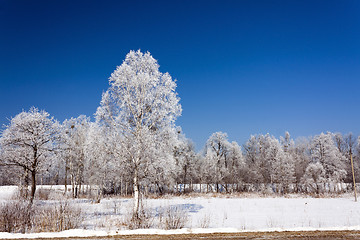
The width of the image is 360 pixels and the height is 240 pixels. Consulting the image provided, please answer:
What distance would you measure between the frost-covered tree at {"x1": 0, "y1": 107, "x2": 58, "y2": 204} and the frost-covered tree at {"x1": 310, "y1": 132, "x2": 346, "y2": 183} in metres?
47.2

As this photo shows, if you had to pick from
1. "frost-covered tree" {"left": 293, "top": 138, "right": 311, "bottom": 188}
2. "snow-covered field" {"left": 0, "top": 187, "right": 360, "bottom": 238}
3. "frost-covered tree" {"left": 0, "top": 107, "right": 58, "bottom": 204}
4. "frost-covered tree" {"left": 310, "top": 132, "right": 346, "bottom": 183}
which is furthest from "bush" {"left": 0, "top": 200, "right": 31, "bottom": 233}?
"frost-covered tree" {"left": 293, "top": 138, "right": 311, "bottom": 188}

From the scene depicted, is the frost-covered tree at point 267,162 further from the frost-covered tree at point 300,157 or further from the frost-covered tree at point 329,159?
the frost-covered tree at point 329,159

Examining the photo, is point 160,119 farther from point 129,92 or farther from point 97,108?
point 97,108

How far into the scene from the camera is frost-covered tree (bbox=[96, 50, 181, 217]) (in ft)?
51.9

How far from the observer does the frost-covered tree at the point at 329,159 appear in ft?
157

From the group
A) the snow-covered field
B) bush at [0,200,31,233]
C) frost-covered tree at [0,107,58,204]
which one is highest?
frost-covered tree at [0,107,58,204]

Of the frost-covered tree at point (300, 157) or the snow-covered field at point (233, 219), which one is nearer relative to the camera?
the snow-covered field at point (233, 219)

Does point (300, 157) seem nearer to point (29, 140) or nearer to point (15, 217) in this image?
point (29, 140)

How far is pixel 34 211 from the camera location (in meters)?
12.8

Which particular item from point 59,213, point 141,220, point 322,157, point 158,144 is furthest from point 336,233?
point 322,157

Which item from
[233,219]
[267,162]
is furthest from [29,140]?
[267,162]

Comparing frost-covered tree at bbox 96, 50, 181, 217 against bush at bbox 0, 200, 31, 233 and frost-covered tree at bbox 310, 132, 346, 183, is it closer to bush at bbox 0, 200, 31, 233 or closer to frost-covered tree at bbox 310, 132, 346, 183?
bush at bbox 0, 200, 31, 233

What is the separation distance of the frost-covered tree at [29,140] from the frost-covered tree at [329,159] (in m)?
47.2

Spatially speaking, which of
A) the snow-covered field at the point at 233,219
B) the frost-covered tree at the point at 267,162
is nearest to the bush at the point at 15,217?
the snow-covered field at the point at 233,219
